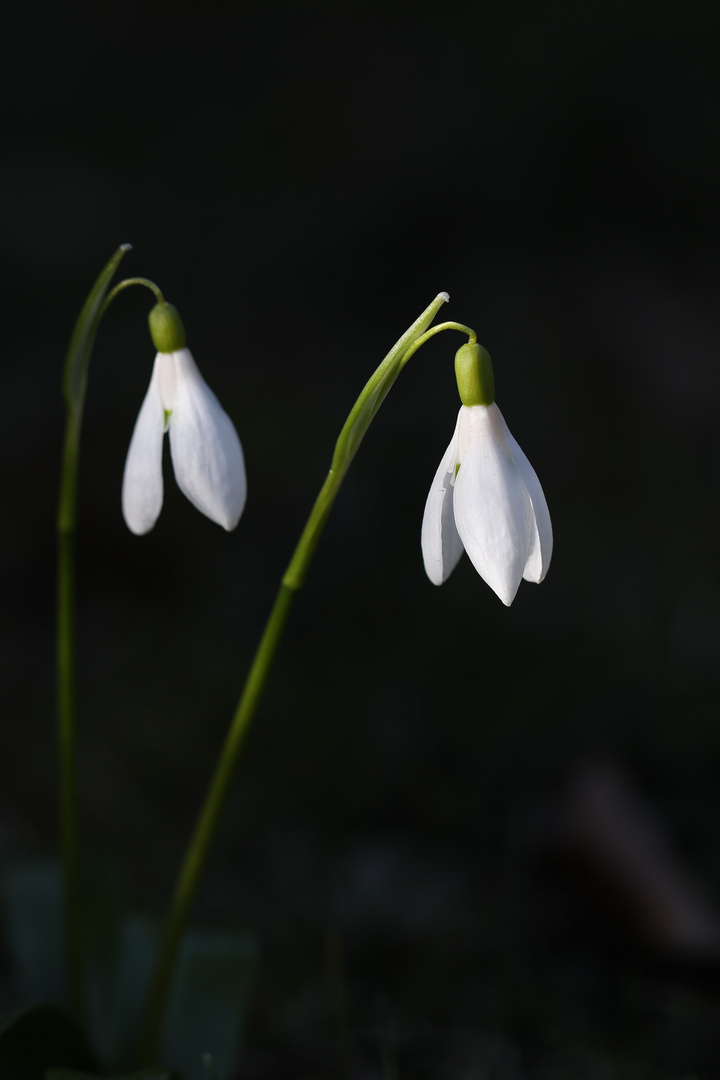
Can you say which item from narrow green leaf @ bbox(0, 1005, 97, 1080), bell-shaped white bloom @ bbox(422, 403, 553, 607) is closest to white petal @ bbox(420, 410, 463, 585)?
bell-shaped white bloom @ bbox(422, 403, 553, 607)

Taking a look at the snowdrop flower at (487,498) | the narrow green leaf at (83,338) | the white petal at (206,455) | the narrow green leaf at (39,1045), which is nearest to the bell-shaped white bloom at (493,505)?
the snowdrop flower at (487,498)

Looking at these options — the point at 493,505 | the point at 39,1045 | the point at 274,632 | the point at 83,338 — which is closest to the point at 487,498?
the point at 493,505

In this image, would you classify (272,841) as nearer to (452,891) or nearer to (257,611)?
(452,891)

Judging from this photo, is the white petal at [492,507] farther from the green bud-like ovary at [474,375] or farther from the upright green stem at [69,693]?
the upright green stem at [69,693]

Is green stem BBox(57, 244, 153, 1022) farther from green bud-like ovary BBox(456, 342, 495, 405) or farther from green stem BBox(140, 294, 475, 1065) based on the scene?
green bud-like ovary BBox(456, 342, 495, 405)

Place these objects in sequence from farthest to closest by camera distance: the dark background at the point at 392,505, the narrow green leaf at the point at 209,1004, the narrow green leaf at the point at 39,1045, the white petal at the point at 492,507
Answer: the dark background at the point at 392,505, the narrow green leaf at the point at 209,1004, the narrow green leaf at the point at 39,1045, the white petal at the point at 492,507

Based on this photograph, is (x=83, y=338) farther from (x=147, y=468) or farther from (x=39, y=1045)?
(x=39, y=1045)

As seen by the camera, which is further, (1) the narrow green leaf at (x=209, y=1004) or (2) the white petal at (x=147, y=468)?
(1) the narrow green leaf at (x=209, y=1004)
